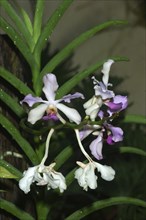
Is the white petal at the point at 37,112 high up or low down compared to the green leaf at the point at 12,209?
up

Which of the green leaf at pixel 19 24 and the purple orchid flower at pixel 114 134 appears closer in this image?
the purple orchid flower at pixel 114 134

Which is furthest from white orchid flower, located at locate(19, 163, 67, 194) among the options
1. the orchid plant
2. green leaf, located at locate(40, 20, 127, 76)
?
green leaf, located at locate(40, 20, 127, 76)

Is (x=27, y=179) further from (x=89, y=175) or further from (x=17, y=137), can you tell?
(x=17, y=137)

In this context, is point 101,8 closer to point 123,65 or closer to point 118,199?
point 123,65

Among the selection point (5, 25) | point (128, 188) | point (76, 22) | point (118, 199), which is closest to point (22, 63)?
point (5, 25)

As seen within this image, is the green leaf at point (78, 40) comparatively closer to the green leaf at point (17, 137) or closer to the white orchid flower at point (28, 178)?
the green leaf at point (17, 137)

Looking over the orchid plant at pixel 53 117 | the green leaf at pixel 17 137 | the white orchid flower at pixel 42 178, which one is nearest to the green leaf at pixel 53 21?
the orchid plant at pixel 53 117

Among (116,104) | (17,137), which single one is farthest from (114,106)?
(17,137)

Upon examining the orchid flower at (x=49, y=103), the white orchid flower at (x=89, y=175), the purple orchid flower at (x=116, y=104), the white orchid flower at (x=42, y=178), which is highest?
the orchid flower at (x=49, y=103)
